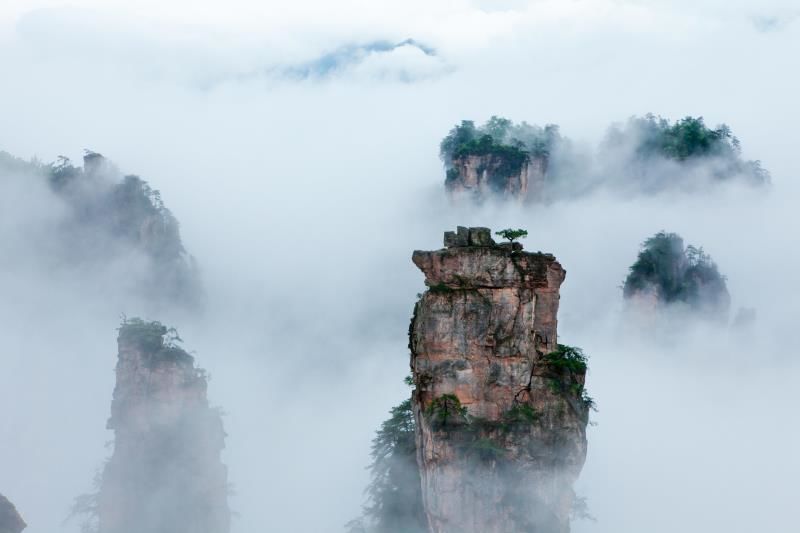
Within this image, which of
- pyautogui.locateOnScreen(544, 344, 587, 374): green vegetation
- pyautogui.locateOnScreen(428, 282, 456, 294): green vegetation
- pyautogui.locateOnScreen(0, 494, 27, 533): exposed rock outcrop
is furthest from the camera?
pyautogui.locateOnScreen(544, 344, 587, 374): green vegetation

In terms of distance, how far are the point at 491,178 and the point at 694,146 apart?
25716 mm

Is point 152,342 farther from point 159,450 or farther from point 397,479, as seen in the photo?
point 397,479

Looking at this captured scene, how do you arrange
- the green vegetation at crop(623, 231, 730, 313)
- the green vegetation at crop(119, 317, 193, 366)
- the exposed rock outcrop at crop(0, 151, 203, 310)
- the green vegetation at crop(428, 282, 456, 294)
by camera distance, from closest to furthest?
the green vegetation at crop(428, 282, 456, 294) → the green vegetation at crop(119, 317, 193, 366) → the green vegetation at crop(623, 231, 730, 313) → the exposed rock outcrop at crop(0, 151, 203, 310)

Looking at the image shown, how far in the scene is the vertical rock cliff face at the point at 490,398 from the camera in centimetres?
6234

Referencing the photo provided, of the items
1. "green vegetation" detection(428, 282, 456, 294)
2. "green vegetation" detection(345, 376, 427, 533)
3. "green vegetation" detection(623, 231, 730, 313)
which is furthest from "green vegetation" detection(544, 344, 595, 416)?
"green vegetation" detection(623, 231, 730, 313)

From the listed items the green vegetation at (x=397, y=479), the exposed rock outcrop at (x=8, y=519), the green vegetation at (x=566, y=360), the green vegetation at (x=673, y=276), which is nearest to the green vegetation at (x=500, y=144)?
the green vegetation at (x=673, y=276)

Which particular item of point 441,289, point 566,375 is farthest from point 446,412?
point 566,375

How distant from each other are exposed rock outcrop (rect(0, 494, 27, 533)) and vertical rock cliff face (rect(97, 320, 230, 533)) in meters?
19.5

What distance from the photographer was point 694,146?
13712 centimetres

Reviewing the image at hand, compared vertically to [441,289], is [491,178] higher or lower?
higher

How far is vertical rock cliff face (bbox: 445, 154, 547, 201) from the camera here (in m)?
130

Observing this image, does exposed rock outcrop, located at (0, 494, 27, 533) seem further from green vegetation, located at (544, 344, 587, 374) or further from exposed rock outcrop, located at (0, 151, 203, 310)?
exposed rock outcrop, located at (0, 151, 203, 310)

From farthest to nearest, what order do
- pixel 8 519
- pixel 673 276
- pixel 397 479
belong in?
pixel 673 276
pixel 397 479
pixel 8 519

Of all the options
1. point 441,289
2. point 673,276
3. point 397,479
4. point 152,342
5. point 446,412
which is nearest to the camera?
point 446,412
